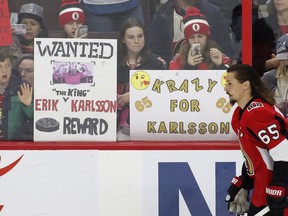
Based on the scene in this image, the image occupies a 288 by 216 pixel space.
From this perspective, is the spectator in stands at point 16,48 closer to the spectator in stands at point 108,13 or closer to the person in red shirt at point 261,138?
the spectator in stands at point 108,13

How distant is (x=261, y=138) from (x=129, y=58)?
1579mm

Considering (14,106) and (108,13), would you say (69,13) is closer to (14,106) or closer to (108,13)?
(108,13)

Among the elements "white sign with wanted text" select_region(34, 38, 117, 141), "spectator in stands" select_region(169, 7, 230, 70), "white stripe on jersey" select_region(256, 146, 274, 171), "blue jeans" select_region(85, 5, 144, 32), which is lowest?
"white stripe on jersey" select_region(256, 146, 274, 171)

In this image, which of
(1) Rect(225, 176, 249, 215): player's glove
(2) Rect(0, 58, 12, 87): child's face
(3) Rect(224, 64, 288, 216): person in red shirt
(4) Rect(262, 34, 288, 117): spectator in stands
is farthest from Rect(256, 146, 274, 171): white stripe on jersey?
(2) Rect(0, 58, 12, 87): child's face

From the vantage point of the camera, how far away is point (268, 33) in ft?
20.5

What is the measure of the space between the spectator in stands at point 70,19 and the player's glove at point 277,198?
203 centimetres

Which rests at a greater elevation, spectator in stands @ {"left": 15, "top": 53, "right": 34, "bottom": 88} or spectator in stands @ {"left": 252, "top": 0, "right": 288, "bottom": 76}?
spectator in stands @ {"left": 252, "top": 0, "right": 288, "bottom": 76}

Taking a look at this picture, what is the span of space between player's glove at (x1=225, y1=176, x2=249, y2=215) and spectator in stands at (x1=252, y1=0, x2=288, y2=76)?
3.78 ft

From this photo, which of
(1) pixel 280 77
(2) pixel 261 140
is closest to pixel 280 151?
(2) pixel 261 140

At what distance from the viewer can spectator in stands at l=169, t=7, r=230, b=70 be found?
616 cm

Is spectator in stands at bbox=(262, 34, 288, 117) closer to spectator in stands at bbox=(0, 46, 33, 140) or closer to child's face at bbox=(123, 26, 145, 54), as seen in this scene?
child's face at bbox=(123, 26, 145, 54)

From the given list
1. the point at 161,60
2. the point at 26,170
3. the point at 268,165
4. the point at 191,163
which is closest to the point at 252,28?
the point at 161,60

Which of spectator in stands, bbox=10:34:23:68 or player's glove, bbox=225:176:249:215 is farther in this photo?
spectator in stands, bbox=10:34:23:68

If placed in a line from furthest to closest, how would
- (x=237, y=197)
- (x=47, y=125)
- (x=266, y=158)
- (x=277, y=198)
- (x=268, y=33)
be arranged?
(x=268, y=33), (x=47, y=125), (x=237, y=197), (x=266, y=158), (x=277, y=198)
